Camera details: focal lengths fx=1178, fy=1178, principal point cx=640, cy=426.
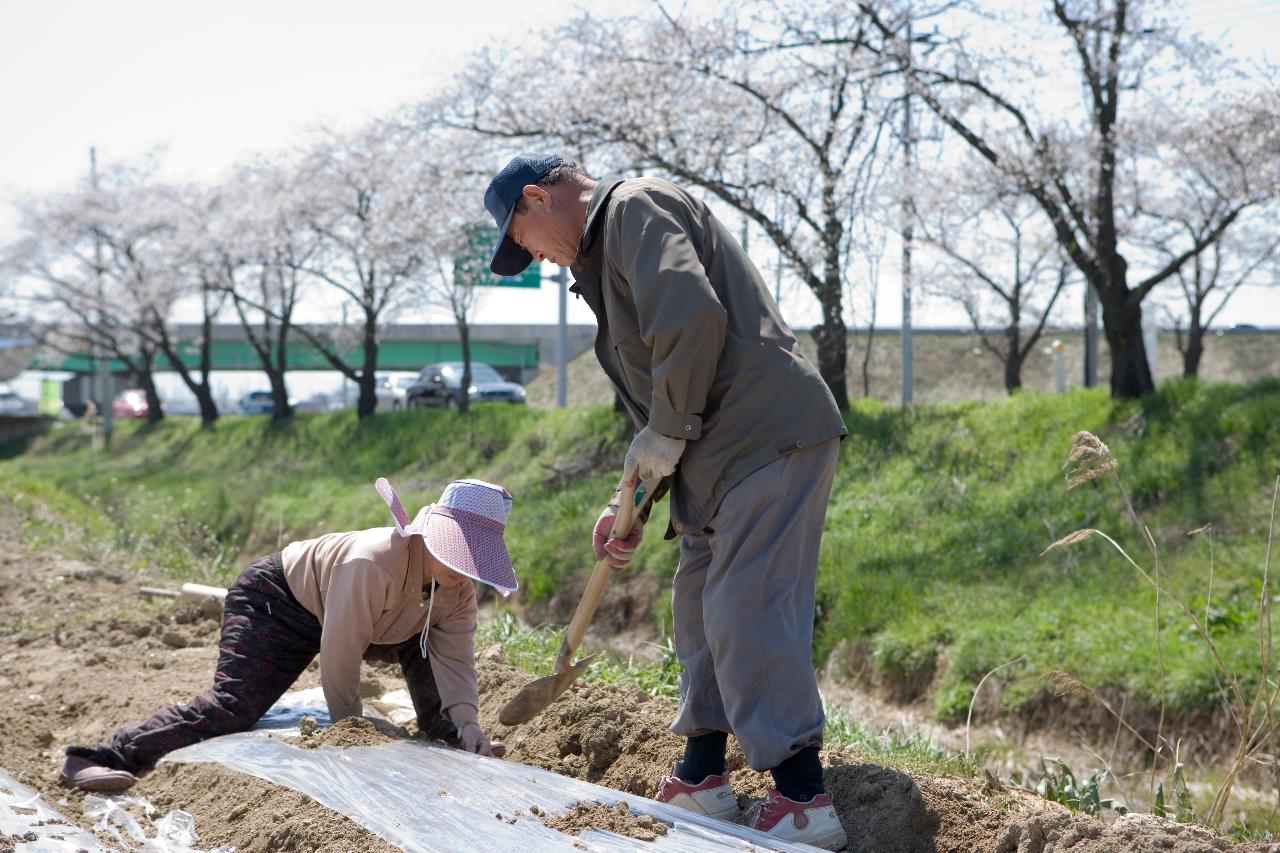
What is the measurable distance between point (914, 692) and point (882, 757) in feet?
13.0

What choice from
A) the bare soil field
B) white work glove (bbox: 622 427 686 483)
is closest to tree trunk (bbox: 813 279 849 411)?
the bare soil field

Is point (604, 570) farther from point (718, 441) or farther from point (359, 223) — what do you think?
point (359, 223)

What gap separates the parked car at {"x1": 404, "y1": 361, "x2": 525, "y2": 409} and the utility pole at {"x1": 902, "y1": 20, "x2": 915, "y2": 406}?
1005cm

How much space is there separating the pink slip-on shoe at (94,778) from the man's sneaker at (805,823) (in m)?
2.13

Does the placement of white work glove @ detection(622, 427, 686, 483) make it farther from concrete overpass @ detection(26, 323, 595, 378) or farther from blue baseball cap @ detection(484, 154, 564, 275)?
concrete overpass @ detection(26, 323, 595, 378)

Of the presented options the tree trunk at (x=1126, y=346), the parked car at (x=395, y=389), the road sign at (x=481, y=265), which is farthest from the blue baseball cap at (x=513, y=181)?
the parked car at (x=395, y=389)

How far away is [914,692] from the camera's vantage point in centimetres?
773

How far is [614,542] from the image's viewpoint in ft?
10.5

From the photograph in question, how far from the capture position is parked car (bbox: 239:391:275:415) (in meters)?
35.0

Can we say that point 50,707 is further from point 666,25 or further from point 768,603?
point 666,25

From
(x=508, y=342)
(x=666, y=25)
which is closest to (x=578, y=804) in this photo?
(x=666, y=25)

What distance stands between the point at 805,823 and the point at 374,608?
5.45ft

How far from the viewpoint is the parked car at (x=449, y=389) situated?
24.0 m

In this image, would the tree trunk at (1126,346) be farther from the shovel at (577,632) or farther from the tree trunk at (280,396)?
the tree trunk at (280,396)
